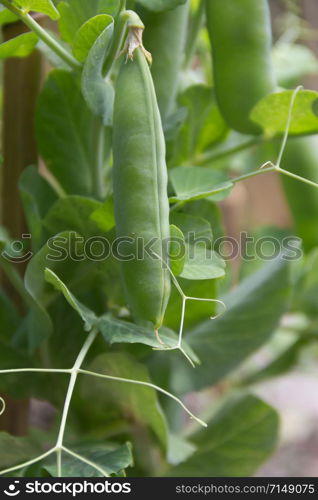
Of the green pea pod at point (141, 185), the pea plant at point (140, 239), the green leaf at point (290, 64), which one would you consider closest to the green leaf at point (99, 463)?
the pea plant at point (140, 239)

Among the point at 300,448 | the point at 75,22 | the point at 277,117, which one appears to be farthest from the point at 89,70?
the point at 300,448

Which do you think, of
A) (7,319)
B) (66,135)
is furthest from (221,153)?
(7,319)

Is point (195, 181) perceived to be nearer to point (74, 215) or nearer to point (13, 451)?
point (74, 215)

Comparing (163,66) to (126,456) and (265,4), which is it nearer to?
(265,4)

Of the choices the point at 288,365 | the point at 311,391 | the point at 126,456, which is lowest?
the point at 311,391

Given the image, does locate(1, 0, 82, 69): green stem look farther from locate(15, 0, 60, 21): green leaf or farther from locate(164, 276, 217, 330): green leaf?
locate(164, 276, 217, 330): green leaf

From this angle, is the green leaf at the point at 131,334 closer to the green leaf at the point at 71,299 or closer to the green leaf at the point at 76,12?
the green leaf at the point at 71,299

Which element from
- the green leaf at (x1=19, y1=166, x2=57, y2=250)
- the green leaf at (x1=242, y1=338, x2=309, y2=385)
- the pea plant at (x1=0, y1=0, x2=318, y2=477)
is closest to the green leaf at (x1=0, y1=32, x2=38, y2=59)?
the pea plant at (x1=0, y1=0, x2=318, y2=477)
